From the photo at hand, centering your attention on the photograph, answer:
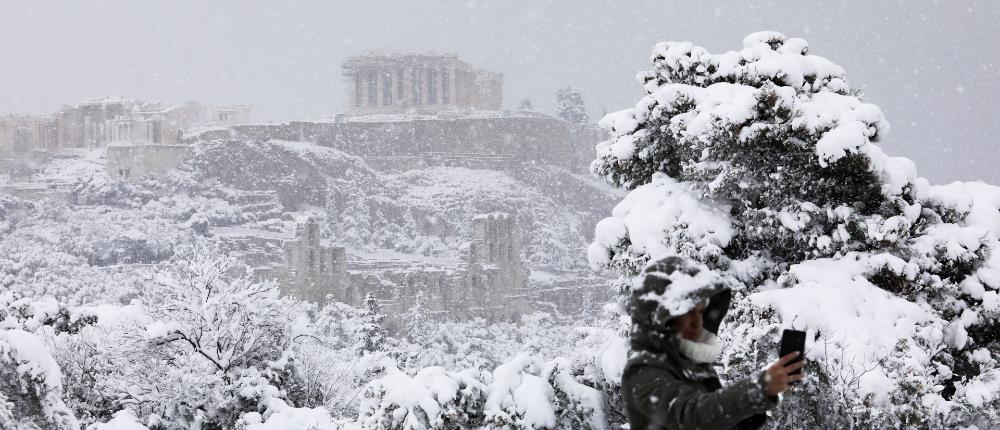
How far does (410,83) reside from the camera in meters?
72.9

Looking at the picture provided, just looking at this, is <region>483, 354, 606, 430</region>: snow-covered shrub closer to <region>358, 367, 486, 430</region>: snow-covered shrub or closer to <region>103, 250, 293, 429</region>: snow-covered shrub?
<region>358, 367, 486, 430</region>: snow-covered shrub

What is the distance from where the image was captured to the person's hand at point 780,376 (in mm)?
2793

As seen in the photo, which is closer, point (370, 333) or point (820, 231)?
point (820, 231)

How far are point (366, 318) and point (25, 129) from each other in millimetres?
40719

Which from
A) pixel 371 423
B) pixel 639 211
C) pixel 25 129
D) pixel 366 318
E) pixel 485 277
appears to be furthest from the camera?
pixel 25 129

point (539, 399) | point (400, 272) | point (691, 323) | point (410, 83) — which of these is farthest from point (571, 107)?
point (691, 323)

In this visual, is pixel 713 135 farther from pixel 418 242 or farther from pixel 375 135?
pixel 375 135

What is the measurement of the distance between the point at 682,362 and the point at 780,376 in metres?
0.37

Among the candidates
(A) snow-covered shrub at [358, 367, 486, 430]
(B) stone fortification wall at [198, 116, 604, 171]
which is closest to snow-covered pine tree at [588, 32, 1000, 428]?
(A) snow-covered shrub at [358, 367, 486, 430]

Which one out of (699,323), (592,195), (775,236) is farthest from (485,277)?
(699,323)

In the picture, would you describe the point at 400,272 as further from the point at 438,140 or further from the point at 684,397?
the point at 684,397

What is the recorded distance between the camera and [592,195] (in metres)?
64.5

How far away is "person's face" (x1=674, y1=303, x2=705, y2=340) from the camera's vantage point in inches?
122

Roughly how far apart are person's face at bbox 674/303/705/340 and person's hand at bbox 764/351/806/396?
1.13 feet
